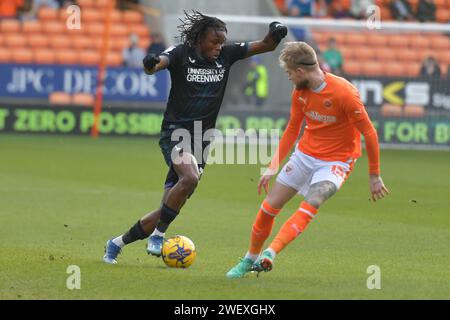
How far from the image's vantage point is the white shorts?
29.9 feet

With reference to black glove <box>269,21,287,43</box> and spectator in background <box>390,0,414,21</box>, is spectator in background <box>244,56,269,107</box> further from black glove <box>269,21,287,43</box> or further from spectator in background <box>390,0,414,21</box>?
black glove <box>269,21,287,43</box>

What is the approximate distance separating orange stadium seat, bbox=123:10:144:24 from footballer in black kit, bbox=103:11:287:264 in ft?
68.5

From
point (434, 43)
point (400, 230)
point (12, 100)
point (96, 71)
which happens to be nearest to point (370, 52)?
point (434, 43)

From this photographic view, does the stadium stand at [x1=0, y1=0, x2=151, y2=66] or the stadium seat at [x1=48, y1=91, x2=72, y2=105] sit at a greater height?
the stadium stand at [x1=0, y1=0, x2=151, y2=66]

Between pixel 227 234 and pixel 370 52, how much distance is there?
14622 millimetres

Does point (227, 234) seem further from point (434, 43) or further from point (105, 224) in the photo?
point (434, 43)

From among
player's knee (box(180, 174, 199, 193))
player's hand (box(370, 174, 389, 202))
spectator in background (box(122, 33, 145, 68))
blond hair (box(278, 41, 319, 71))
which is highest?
blond hair (box(278, 41, 319, 71))

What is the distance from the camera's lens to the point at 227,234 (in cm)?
1231

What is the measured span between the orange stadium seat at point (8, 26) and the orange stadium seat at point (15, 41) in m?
0.14

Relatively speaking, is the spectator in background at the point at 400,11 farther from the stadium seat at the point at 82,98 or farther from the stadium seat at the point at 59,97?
the stadium seat at the point at 59,97

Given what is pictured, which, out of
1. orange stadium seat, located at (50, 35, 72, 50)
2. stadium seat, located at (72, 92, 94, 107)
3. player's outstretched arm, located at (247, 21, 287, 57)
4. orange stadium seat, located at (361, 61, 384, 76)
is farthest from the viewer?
orange stadium seat, located at (50, 35, 72, 50)

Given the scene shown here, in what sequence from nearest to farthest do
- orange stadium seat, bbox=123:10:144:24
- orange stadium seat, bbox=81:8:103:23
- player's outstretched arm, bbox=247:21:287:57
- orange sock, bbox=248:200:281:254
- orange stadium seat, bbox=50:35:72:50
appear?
orange sock, bbox=248:200:281:254 < player's outstretched arm, bbox=247:21:287:57 < orange stadium seat, bbox=50:35:72:50 < orange stadium seat, bbox=81:8:103:23 < orange stadium seat, bbox=123:10:144:24

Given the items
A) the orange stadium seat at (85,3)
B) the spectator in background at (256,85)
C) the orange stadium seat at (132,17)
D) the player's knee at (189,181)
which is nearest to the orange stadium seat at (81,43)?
the orange stadium seat at (85,3)

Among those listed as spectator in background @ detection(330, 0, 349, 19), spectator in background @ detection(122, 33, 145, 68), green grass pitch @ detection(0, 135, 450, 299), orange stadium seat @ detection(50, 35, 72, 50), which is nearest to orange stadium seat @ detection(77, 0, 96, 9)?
orange stadium seat @ detection(50, 35, 72, 50)
